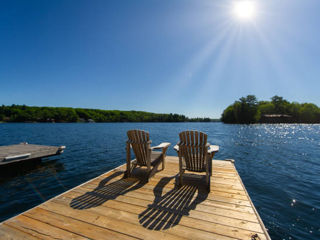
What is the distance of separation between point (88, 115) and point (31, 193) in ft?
347

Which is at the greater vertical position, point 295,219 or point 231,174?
point 231,174

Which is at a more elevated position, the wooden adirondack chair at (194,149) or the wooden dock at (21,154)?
the wooden adirondack chair at (194,149)

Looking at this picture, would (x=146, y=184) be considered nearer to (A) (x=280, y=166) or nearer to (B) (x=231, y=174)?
(B) (x=231, y=174)

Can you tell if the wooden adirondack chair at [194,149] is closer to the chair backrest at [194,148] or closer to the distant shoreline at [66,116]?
the chair backrest at [194,148]

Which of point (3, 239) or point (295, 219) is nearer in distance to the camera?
point (3, 239)

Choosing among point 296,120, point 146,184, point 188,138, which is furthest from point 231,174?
point 296,120

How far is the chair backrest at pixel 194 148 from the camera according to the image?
3.38 meters

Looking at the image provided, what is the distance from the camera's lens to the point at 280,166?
7.73 meters

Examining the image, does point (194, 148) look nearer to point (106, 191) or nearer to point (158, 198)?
point (158, 198)

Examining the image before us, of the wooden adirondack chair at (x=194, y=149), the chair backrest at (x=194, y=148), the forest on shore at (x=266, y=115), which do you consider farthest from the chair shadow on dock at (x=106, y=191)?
the forest on shore at (x=266, y=115)

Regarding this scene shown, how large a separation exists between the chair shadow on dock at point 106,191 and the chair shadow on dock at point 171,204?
2.14 feet

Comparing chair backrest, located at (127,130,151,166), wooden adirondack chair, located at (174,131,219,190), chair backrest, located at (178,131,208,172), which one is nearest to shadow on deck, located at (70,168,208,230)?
wooden adirondack chair, located at (174,131,219,190)

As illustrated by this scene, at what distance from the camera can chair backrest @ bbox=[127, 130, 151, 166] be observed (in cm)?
377

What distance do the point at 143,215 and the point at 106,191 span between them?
1.32 m
